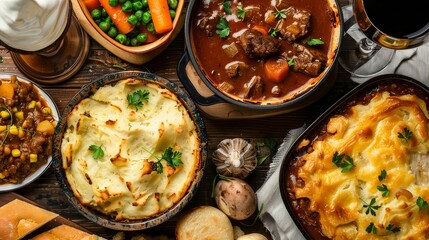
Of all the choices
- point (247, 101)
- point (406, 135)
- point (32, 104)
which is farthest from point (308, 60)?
point (32, 104)

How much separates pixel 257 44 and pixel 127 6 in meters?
1.08

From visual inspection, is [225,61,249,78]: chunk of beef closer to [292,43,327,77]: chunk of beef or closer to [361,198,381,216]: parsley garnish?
[292,43,327,77]: chunk of beef

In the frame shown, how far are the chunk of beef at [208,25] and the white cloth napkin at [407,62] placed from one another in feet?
3.79

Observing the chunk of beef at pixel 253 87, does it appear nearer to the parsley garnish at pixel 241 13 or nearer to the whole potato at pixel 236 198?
the parsley garnish at pixel 241 13

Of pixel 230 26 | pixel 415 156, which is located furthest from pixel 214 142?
pixel 415 156

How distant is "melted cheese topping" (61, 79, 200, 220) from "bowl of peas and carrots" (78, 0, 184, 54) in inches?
16.1

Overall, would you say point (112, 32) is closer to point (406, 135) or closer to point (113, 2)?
point (113, 2)

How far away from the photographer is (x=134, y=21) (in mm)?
5168

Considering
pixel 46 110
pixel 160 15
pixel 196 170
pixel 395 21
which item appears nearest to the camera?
pixel 395 21

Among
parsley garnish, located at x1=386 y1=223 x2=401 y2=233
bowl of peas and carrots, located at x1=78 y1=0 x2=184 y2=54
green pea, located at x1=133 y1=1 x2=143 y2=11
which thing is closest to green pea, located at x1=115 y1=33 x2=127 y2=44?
bowl of peas and carrots, located at x1=78 y1=0 x2=184 y2=54

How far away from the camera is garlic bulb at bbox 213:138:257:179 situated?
5270 millimetres

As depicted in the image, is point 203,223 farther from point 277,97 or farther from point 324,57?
point 324,57

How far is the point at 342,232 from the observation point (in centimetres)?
488

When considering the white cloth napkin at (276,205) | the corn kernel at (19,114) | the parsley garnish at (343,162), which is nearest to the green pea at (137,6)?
the corn kernel at (19,114)
